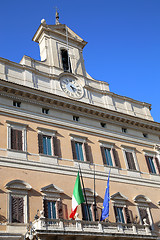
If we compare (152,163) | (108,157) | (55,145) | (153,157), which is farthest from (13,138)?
(153,157)

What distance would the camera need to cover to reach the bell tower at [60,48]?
26594 mm

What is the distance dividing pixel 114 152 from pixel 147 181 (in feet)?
11.6

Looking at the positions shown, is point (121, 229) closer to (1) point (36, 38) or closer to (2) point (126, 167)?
(2) point (126, 167)

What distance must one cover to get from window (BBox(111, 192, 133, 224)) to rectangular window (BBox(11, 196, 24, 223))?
6695mm

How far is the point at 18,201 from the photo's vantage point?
18.1 m

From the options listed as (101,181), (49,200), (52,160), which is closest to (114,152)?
(101,181)

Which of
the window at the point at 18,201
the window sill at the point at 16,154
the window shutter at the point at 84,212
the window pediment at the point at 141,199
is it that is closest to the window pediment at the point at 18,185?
the window at the point at 18,201

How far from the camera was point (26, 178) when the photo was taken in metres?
19.2

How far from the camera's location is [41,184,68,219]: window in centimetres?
1881

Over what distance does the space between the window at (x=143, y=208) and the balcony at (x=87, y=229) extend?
193cm

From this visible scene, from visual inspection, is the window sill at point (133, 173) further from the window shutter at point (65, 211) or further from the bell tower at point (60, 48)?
the bell tower at point (60, 48)

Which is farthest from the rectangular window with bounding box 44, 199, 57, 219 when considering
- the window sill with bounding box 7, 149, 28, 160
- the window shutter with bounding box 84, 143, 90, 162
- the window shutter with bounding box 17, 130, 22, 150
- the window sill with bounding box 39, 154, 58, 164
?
the window shutter with bounding box 84, 143, 90, 162

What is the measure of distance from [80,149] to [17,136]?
4.84 meters

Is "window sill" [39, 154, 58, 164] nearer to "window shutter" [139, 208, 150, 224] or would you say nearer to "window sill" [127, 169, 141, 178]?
"window sill" [127, 169, 141, 178]
